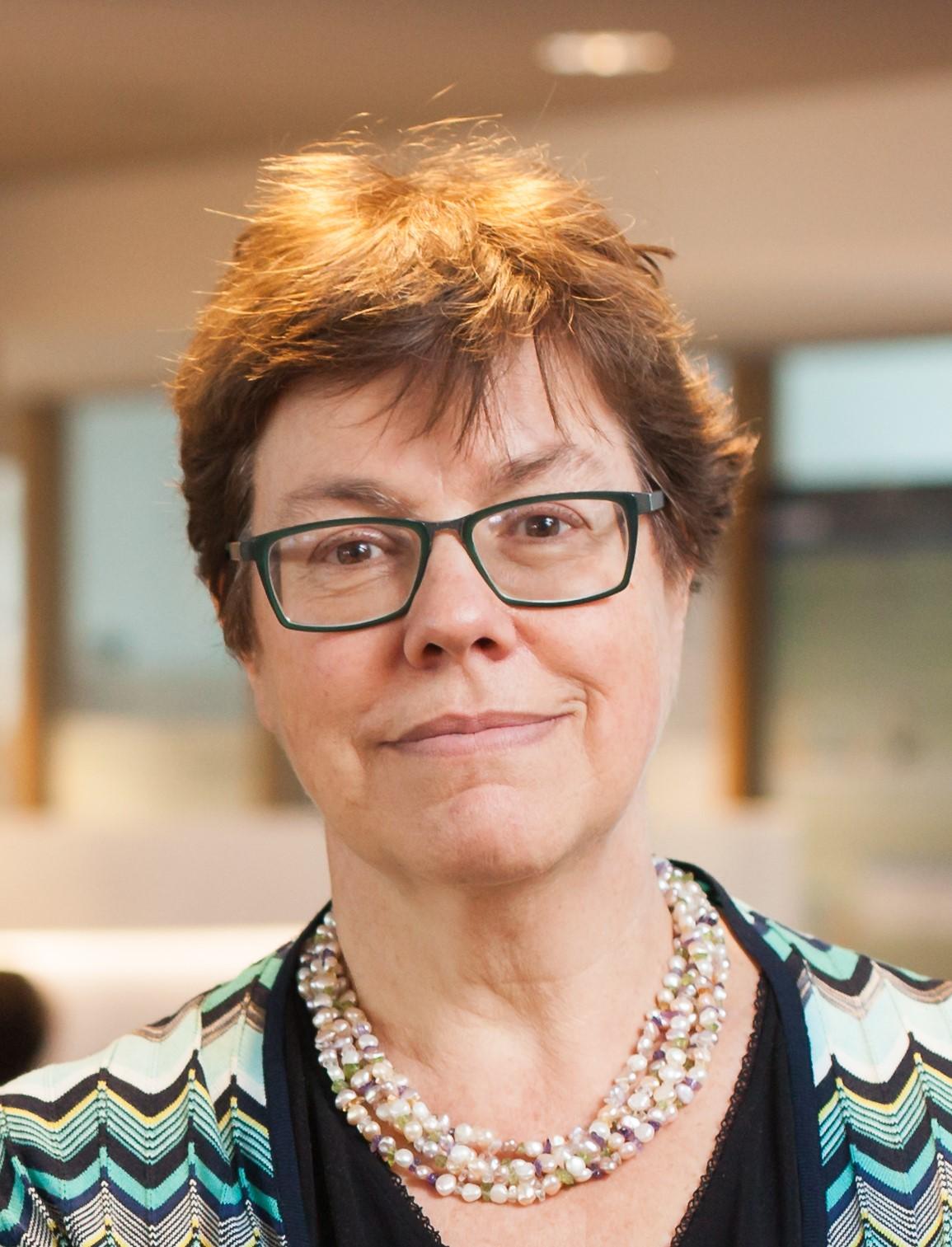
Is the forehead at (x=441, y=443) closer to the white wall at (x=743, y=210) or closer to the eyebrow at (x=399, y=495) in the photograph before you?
the eyebrow at (x=399, y=495)

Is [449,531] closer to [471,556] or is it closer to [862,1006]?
[471,556]

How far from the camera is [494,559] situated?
1013 mm

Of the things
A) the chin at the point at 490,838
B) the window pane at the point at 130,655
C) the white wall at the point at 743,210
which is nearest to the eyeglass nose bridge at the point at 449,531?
the chin at the point at 490,838

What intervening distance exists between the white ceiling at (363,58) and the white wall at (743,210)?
135 mm

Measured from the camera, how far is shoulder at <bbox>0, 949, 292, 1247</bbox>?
3.46ft

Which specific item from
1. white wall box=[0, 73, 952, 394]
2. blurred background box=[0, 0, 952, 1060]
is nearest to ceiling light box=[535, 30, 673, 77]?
blurred background box=[0, 0, 952, 1060]

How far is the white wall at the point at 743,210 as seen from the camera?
17.6 feet

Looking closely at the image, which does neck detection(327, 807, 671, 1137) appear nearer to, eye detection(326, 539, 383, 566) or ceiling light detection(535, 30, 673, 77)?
eye detection(326, 539, 383, 566)

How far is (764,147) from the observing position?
549 cm

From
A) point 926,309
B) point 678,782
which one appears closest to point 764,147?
point 926,309

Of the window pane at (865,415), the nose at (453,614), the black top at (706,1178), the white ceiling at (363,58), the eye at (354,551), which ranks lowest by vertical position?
the black top at (706,1178)

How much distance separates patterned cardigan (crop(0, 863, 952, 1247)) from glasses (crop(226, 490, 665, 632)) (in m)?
0.33

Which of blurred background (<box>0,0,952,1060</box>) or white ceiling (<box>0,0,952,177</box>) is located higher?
white ceiling (<box>0,0,952,177</box>)

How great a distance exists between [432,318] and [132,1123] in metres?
0.63
